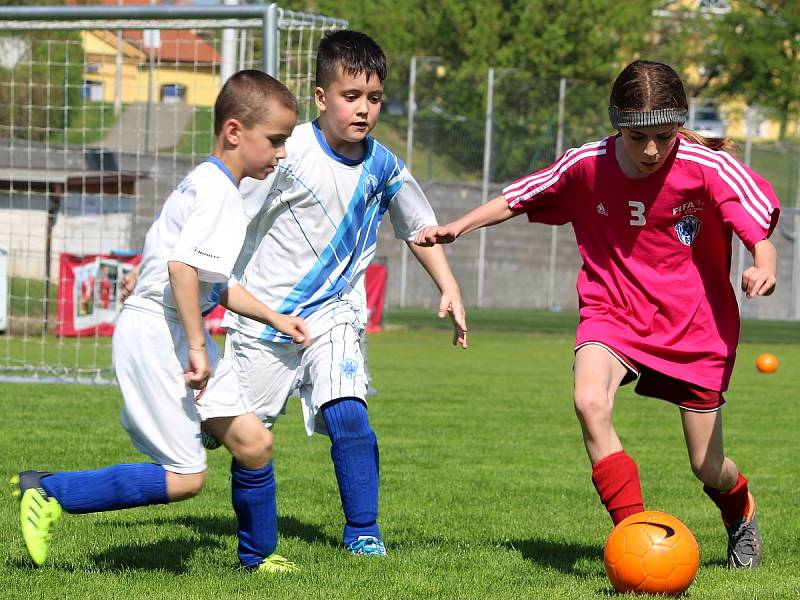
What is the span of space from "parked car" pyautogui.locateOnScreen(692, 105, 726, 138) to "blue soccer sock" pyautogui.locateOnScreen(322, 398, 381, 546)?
32.7 metres

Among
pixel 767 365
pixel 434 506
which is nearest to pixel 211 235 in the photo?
pixel 434 506

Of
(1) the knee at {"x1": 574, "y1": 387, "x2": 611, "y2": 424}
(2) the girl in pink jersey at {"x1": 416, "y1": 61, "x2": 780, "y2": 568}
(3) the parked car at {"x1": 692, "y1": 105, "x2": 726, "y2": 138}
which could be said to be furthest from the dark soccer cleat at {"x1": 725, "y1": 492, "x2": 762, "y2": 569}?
(3) the parked car at {"x1": 692, "y1": 105, "x2": 726, "y2": 138}

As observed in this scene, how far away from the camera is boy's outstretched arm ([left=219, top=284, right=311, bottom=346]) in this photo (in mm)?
4562

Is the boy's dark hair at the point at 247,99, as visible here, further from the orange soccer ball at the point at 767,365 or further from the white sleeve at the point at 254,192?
the orange soccer ball at the point at 767,365

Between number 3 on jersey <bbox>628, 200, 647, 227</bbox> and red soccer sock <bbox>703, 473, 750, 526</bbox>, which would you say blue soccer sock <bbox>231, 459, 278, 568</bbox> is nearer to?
number 3 on jersey <bbox>628, 200, 647, 227</bbox>

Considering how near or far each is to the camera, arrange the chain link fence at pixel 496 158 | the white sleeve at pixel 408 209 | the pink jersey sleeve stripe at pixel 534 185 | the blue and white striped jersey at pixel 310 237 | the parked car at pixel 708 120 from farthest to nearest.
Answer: the parked car at pixel 708 120, the chain link fence at pixel 496 158, the white sleeve at pixel 408 209, the blue and white striped jersey at pixel 310 237, the pink jersey sleeve stripe at pixel 534 185

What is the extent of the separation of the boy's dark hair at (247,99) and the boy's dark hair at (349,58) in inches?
30.0

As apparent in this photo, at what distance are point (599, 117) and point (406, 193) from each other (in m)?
28.6

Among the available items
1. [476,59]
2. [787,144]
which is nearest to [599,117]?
[787,144]

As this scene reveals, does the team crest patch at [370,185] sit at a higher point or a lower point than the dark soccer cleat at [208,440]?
higher

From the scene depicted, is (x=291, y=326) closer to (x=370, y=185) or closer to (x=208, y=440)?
(x=208, y=440)

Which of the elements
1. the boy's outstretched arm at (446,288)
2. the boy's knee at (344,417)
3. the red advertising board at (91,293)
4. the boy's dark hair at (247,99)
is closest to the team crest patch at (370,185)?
the boy's outstretched arm at (446,288)

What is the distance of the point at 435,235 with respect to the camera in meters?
5.26

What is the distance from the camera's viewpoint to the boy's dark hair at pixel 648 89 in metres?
4.78
